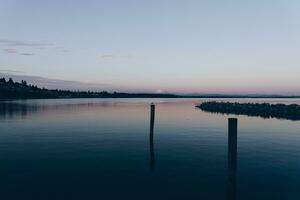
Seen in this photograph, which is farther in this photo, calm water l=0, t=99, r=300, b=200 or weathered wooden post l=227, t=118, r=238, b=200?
calm water l=0, t=99, r=300, b=200

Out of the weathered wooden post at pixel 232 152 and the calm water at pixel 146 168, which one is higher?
the weathered wooden post at pixel 232 152

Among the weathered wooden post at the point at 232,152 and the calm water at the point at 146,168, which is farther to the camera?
the calm water at the point at 146,168

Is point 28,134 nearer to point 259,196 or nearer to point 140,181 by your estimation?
point 140,181

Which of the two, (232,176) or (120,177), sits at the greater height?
(232,176)

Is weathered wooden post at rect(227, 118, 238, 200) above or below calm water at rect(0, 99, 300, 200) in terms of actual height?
above

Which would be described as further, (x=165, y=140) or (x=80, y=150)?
(x=165, y=140)

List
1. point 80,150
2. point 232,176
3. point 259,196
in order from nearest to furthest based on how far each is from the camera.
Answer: point 232,176 → point 259,196 → point 80,150

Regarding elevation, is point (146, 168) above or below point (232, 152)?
below

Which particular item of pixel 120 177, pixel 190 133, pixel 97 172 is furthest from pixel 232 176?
pixel 190 133

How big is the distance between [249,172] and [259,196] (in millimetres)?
3581

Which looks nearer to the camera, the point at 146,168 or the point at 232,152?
→ the point at 232,152

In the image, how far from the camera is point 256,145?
24656 millimetres

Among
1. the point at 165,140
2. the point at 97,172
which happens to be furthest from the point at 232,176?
the point at 165,140

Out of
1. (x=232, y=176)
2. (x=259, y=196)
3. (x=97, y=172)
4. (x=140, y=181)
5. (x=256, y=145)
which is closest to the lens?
(x=232, y=176)
